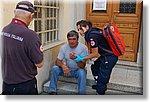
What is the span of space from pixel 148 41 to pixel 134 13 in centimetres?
122

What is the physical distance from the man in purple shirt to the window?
103 cm

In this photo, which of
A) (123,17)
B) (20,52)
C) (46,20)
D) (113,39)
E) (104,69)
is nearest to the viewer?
(20,52)

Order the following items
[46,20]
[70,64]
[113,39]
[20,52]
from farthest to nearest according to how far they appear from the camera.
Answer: [46,20], [70,64], [113,39], [20,52]

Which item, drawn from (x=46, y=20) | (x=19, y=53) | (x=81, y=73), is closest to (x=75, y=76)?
(x=81, y=73)

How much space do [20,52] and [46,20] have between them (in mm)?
1423

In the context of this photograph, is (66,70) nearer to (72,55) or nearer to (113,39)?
(72,55)

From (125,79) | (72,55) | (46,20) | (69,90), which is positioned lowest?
(69,90)

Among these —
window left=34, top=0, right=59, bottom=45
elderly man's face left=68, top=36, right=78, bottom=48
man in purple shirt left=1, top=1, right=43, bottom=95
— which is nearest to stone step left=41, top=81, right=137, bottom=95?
elderly man's face left=68, top=36, right=78, bottom=48

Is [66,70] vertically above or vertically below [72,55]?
below

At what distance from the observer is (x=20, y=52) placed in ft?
5.05

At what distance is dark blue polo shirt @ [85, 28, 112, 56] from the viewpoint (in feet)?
6.64

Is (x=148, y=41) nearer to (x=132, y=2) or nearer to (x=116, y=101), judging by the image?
(x=116, y=101)

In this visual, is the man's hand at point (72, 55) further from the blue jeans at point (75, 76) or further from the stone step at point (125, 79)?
the stone step at point (125, 79)

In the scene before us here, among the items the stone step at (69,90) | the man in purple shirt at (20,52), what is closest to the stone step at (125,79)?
the stone step at (69,90)
